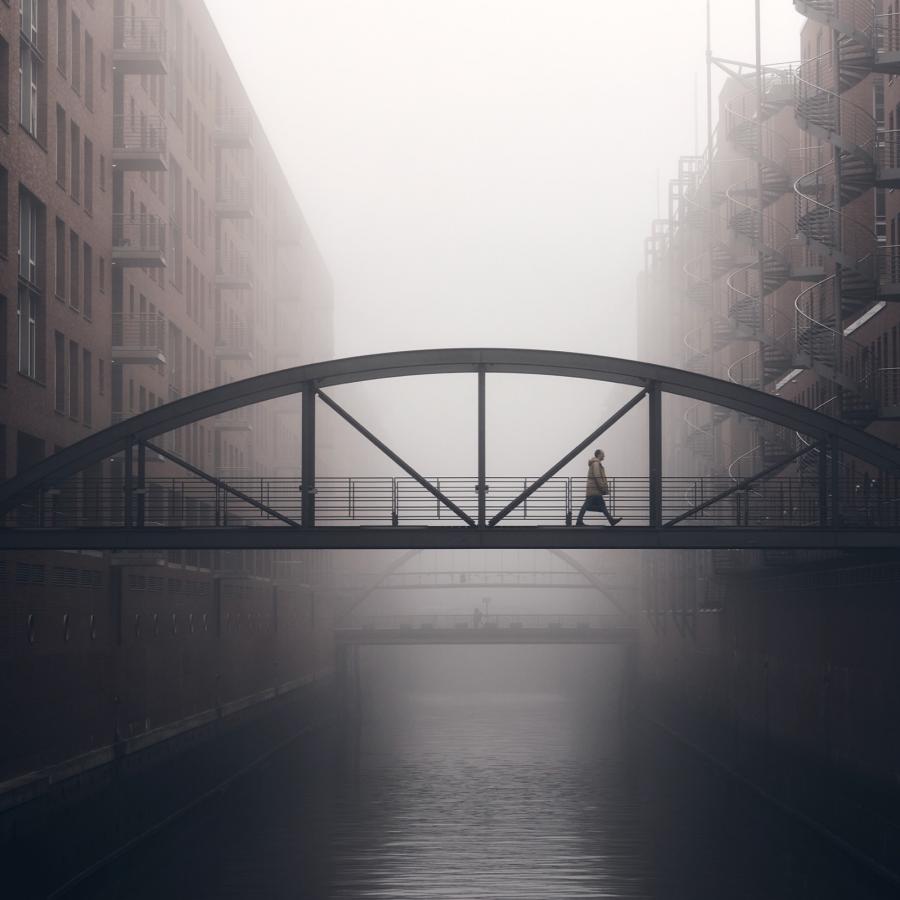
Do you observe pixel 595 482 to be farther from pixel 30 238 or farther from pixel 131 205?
pixel 131 205

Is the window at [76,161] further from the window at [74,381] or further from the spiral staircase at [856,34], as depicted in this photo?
the spiral staircase at [856,34]

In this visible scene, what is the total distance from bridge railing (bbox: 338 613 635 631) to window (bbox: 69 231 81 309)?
34.2 m

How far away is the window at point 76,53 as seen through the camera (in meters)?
38.9

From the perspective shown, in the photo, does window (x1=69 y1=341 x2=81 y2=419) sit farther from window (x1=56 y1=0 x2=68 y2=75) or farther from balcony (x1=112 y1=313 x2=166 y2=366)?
window (x1=56 y1=0 x2=68 y2=75)

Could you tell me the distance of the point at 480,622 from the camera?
109m

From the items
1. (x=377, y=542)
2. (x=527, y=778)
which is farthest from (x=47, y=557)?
(x=527, y=778)

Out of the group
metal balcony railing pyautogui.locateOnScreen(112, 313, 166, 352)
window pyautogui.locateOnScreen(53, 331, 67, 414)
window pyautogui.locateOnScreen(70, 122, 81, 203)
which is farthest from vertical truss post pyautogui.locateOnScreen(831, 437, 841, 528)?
metal balcony railing pyautogui.locateOnScreen(112, 313, 166, 352)

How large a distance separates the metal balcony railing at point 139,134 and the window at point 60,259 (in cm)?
629

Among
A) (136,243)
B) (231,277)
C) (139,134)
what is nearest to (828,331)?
(136,243)

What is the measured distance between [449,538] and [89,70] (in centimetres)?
1758

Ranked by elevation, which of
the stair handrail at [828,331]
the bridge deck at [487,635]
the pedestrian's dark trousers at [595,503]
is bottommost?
the bridge deck at [487,635]

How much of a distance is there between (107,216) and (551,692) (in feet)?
206

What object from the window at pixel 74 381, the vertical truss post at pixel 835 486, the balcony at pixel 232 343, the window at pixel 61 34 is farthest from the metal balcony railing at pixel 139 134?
the vertical truss post at pixel 835 486

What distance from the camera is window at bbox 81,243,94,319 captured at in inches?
1561
